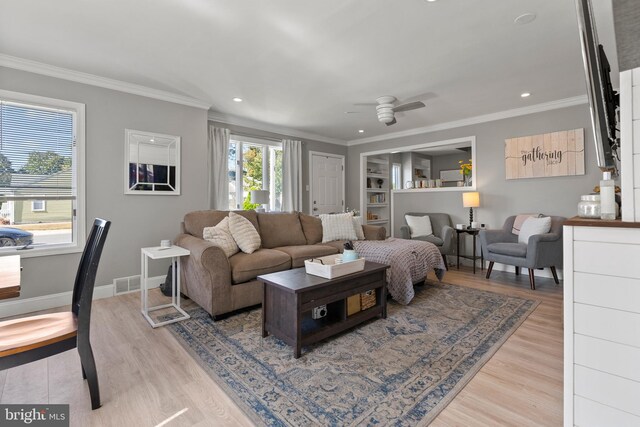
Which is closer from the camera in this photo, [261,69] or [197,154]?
[261,69]

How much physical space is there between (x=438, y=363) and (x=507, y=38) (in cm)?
270

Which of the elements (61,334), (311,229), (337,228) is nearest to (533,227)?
(337,228)

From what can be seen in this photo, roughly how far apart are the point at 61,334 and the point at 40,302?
2.35 meters

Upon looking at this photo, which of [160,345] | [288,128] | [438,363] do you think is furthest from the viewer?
[288,128]

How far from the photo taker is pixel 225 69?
320cm

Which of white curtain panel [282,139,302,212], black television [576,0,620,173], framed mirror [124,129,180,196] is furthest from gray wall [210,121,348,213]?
black television [576,0,620,173]

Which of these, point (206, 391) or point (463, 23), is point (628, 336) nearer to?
point (206, 391)

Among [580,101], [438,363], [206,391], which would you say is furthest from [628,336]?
[580,101]

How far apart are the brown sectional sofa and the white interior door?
213 cm

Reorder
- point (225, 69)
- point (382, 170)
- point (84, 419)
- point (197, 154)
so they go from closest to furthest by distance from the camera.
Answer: point (84, 419) → point (225, 69) → point (197, 154) → point (382, 170)

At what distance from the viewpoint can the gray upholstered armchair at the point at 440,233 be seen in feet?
16.2

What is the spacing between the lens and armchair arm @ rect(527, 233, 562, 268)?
3.70 metres

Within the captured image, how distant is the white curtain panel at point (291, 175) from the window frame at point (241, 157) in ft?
0.66

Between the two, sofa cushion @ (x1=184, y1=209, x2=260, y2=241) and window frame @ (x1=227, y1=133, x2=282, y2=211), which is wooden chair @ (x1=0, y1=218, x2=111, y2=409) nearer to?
sofa cushion @ (x1=184, y1=209, x2=260, y2=241)
